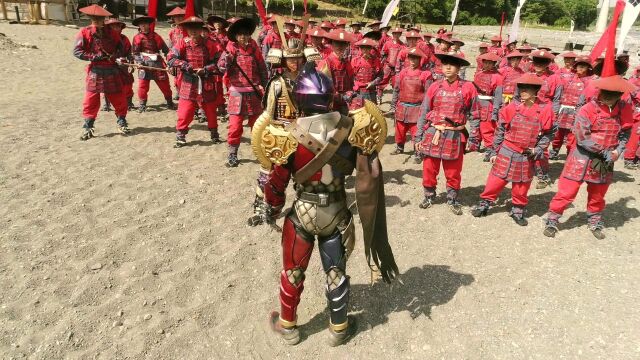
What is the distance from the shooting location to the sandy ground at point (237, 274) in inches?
147

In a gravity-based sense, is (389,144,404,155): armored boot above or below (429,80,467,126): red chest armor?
below

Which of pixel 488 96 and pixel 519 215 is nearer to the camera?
pixel 519 215

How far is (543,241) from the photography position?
5.60 metres

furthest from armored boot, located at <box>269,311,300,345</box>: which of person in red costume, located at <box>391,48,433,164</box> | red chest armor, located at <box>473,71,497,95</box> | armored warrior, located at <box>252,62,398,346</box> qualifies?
red chest armor, located at <box>473,71,497,95</box>

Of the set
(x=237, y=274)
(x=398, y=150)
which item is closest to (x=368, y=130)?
(x=237, y=274)

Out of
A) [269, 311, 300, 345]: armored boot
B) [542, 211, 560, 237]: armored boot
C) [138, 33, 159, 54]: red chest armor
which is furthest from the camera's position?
[138, 33, 159, 54]: red chest armor

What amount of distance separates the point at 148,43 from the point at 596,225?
9.63 m

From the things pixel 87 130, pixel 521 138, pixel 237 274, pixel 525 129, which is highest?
pixel 525 129

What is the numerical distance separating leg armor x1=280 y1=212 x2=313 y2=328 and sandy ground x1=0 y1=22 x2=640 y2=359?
541mm

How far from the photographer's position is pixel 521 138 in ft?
18.3

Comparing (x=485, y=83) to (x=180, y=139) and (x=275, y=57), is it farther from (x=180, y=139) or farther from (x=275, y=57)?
(x=180, y=139)

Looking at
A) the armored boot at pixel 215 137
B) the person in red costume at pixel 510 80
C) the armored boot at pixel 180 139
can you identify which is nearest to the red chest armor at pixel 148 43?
the armored boot at pixel 215 137

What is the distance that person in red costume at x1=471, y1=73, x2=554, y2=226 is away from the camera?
5488mm

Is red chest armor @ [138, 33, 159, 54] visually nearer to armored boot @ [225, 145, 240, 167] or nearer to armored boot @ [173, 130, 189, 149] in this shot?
armored boot @ [173, 130, 189, 149]
